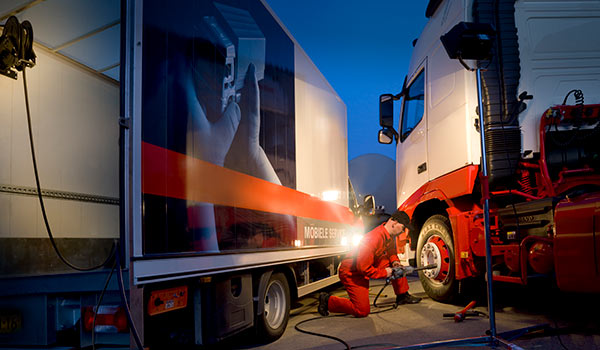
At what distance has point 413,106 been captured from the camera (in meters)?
6.63

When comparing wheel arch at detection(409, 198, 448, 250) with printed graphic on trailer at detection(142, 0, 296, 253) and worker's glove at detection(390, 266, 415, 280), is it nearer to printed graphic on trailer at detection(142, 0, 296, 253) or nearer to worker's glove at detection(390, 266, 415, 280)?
worker's glove at detection(390, 266, 415, 280)

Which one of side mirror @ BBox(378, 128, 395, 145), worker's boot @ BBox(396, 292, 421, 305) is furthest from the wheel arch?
side mirror @ BBox(378, 128, 395, 145)

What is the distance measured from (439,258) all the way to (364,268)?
0.89 m

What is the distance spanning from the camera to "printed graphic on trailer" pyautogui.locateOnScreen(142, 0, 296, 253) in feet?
10.0

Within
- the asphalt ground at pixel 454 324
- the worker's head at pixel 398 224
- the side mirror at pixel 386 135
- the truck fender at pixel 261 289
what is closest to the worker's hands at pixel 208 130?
the truck fender at pixel 261 289

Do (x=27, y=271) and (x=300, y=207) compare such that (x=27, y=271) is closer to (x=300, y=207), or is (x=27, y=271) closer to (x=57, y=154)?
(x=57, y=154)

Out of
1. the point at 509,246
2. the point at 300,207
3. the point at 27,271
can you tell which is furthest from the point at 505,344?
the point at 27,271

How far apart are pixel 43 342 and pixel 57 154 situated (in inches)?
78.6

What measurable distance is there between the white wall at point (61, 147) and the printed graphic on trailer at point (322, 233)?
80.3 inches

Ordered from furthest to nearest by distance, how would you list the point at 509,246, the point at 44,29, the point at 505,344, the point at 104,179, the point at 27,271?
the point at 104,179, the point at 509,246, the point at 44,29, the point at 27,271, the point at 505,344

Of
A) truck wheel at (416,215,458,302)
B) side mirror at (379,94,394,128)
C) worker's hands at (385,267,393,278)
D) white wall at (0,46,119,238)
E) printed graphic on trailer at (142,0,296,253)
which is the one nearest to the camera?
printed graphic on trailer at (142,0,296,253)

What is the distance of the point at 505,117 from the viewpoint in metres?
4.73

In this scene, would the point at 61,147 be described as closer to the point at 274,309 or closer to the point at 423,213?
the point at 274,309

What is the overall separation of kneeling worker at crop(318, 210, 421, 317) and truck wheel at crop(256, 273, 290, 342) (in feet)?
3.01
